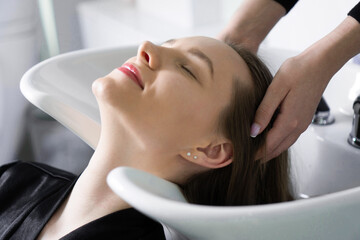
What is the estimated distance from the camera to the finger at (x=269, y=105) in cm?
93

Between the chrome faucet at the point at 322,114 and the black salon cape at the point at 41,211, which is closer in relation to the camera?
the black salon cape at the point at 41,211

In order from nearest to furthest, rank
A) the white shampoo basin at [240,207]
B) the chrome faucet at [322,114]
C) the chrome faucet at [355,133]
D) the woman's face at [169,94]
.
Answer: the white shampoo basin at [240,207], the woman's face at [169,94], the chrome faucet at [355,133], the chrome faucet at [322,114]

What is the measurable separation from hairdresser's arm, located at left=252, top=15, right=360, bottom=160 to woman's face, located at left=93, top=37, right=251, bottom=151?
3.4 inches

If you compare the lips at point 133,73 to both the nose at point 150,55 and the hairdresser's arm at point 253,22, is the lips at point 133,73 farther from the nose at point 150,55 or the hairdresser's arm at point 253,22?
the hairdresser's arm at point 253,22

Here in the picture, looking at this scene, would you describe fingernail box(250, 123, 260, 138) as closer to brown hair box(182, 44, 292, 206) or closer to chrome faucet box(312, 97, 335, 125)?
brown hair box(182, 44, 292, 206)

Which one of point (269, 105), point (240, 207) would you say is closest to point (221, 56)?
point (269, 105)

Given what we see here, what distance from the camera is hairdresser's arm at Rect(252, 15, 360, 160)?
0.92 m

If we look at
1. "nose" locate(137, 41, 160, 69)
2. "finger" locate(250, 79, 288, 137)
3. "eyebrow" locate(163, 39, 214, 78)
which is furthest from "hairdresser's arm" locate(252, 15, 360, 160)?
"nose" locate(137, 41, 160, 69)

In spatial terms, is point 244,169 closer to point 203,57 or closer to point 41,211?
point 203,57

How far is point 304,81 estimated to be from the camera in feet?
3.01

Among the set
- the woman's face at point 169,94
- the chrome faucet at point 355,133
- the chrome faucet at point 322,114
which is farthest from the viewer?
the chrome faucet at point 322,114

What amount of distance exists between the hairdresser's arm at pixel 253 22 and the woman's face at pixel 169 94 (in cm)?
24

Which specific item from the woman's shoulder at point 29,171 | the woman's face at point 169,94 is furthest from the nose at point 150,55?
the woman's shoulder at point 29,171

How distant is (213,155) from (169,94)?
0.17m
